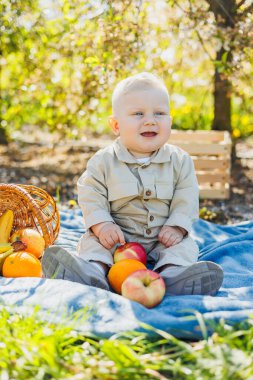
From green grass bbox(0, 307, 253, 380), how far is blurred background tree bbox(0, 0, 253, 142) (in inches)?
113

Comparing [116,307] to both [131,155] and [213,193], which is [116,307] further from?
[213,193]

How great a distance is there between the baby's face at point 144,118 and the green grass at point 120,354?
4.00 feet

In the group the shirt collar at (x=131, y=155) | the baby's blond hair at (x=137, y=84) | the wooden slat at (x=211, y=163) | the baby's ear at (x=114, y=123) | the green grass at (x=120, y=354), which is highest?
the baby's blond hair at (x=137, y=84)

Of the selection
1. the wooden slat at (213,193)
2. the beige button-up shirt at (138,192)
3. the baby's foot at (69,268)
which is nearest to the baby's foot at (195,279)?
the baby's foot at (69,268)

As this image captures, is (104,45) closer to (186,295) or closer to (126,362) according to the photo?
(186,295)

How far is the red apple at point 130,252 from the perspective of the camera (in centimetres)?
314

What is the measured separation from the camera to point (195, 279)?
2.89 m

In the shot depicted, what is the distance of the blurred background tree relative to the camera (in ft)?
16.3

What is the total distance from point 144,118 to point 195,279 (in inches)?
36.7

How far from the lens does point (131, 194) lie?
3.35 m

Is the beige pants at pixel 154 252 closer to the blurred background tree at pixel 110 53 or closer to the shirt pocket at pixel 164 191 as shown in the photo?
the shirt pocket at pixel 164 191

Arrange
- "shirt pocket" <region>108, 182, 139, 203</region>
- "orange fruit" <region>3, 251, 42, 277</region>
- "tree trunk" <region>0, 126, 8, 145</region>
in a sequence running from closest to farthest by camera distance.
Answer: "orange fruit" <region>3, 251, 42, 277</region>
"shirt pocket" <region>108, 182, 139, 203</region>
"tree trunk" <region>0, 126, 8, 145</region>

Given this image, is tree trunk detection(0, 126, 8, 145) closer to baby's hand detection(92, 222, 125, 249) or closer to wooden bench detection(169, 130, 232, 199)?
wooden bench detection(169, 130, 232, 199)

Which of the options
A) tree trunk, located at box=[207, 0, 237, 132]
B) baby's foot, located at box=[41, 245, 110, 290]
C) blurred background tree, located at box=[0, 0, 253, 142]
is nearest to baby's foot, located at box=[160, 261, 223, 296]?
baby's foot, located at box=[41, 245, 110, 290]
